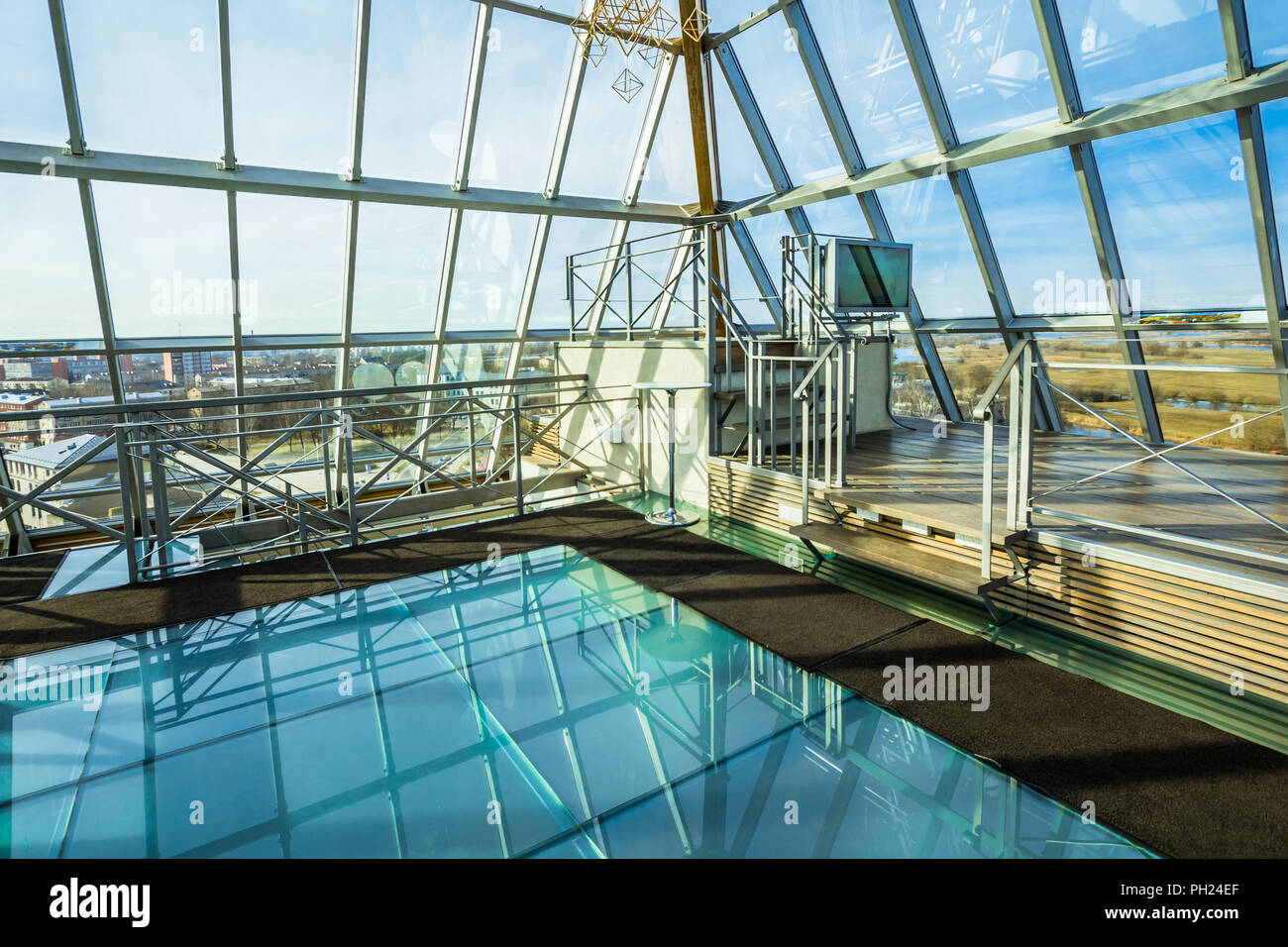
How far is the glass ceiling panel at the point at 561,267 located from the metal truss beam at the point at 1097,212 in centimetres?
437

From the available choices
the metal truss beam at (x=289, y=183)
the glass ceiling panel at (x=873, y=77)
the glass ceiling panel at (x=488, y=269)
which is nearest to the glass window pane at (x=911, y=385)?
the glass ceiling panel at (x=873, y=77)

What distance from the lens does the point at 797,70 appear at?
22.4 ft

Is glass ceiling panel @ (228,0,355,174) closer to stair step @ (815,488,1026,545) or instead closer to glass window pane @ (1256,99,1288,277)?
stair step @ (815,488,1026,545)

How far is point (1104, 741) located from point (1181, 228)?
4.43 m

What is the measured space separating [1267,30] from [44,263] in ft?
27.9

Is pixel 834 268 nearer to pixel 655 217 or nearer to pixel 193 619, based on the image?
pixel 655 217

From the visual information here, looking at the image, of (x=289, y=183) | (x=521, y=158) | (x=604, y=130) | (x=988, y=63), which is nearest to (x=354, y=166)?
(x=289, y=183)

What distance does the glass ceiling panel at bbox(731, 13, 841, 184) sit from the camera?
270 inches

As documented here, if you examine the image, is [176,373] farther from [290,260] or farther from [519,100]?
[519,100]

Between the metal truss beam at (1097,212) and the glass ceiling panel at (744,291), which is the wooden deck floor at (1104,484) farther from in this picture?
the glass ceiling panel at (744,291)

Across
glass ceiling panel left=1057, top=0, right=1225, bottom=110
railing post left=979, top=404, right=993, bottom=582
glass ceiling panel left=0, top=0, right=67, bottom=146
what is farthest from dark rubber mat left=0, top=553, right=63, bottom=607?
glass ceiling panel left=1057, top=0, right=1225, bottom=110

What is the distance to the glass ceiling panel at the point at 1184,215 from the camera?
4.72m

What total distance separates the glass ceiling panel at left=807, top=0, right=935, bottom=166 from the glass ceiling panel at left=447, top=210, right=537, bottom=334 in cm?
327

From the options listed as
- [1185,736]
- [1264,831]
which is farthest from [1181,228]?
[1264,831]
